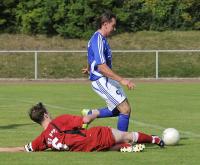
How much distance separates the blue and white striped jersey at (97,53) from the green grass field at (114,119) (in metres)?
1.54

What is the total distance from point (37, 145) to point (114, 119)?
608 centimetres

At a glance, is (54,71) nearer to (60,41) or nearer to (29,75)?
(29,75)

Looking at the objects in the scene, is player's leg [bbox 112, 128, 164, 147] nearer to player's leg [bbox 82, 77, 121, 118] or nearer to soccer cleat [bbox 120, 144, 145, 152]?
soccer cleat [bbox 120, 144, 145, 152]

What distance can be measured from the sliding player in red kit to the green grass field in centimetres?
15

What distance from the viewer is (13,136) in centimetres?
1305

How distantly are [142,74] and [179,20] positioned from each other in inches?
304

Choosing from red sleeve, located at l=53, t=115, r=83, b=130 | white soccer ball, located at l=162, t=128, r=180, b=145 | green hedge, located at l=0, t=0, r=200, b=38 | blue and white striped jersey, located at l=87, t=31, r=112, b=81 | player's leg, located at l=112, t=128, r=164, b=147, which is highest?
blue and white striped jersey, located at l=87, t=31, r=112, b=81

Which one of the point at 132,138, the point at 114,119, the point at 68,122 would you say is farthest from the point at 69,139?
the point at 114,119

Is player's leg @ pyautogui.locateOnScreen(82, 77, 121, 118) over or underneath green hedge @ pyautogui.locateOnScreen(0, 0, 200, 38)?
over

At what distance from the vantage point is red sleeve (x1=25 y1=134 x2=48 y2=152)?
10.5 meters

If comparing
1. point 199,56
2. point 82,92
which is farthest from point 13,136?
point 199,56

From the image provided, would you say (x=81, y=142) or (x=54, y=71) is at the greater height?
(x=81, y=142)

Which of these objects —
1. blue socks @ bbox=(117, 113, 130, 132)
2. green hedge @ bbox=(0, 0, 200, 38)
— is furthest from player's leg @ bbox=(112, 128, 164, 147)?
green hedge @ bbox=(0, 0, 200, 38)

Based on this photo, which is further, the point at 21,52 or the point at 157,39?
the point at 157,39
